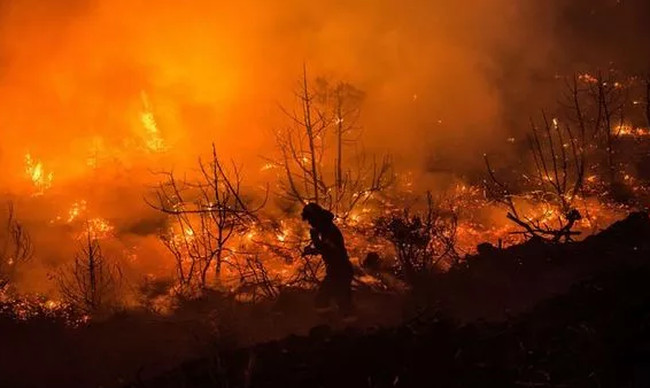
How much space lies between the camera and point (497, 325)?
6543 mm

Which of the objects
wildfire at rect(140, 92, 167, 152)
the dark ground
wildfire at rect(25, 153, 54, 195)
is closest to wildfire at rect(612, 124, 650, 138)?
the dark ground

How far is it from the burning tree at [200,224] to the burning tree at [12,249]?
81.6 inches

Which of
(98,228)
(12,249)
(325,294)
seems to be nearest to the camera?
(325,294)

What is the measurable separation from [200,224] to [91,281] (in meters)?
2.52

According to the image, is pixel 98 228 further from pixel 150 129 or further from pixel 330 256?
pixel 330 256

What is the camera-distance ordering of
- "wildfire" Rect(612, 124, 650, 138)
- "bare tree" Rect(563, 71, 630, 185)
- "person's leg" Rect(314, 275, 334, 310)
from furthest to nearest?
"wildfire" Rect(612, 124, 650, 138), "bare tree" Rect(563, 71, 630, 185), "person's leg" Rect(314, 275, 334, 310)

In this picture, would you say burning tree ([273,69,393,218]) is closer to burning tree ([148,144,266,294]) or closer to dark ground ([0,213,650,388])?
burning tree ([148,144,266,294])

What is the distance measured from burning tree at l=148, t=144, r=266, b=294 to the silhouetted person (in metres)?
2.24

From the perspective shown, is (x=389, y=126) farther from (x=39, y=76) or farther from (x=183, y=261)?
(x=39, y=76)

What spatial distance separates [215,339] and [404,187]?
6241mm

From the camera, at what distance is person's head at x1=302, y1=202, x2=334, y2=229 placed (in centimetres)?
800

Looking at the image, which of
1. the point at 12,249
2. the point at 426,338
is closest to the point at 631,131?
the point at 426,338

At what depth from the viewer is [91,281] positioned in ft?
31.7

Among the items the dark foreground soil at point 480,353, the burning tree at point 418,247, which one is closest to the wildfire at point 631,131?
the burning tree at point 418,247
